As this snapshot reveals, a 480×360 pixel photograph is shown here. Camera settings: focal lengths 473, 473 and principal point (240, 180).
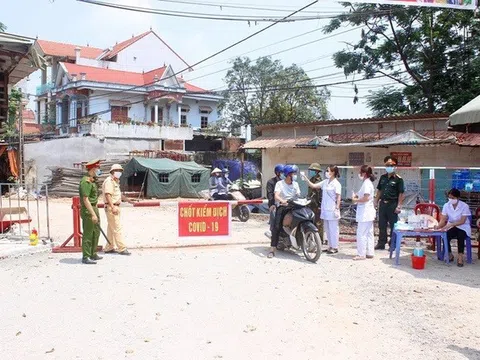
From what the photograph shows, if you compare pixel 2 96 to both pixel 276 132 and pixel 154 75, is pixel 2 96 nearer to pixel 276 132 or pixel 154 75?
pixel 276 132

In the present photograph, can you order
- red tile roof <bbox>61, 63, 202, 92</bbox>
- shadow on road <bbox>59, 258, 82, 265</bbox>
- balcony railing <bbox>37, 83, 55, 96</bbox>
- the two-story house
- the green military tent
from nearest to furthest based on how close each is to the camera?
shadow on road <bbox>59, 258, 82, 265</bbox>
the green military tent
the two-story house
red tile roof <bbox>61, 63, 202, 92</bbox>
balcony railing <bbox>37, 83, 55, 96</bbox>

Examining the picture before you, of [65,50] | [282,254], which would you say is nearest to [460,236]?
[282,254]

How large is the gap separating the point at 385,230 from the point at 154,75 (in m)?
33.0

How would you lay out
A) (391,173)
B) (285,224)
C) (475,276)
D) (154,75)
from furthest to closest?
(154,75) → (391,173) → (285,224) → (475,276)

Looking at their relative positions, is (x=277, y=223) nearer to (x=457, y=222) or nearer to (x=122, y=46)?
(x=457, y=222)

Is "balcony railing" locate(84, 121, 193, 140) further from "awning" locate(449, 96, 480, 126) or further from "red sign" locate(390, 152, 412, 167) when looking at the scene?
"awning" locate(449, 96, 480, 126)

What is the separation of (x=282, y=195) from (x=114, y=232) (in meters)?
2.99

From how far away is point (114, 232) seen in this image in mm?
8219

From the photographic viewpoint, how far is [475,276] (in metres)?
7.24

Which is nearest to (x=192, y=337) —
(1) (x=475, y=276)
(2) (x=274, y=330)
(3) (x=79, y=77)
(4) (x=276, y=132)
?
(2) (x=274, y=330)

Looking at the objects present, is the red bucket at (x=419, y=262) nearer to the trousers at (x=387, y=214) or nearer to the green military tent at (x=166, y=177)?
the trousers at (x=387, y=214)

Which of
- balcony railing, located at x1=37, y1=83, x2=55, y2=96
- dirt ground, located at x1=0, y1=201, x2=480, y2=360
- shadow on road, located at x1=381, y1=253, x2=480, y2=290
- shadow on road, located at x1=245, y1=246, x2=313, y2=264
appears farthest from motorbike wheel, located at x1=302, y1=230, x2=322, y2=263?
balcony railing, located at x1=37, y1=83, x2=55, y2=96

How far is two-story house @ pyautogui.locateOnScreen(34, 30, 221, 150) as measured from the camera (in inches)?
1362

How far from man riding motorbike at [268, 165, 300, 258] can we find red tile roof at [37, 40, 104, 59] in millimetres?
41949
